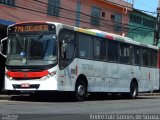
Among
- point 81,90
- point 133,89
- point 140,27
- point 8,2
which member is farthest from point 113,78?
point 140,27

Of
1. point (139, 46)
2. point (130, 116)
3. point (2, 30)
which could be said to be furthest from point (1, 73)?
point (130, 116)

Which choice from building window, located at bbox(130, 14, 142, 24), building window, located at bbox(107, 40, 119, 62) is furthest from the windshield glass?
building window, located at bbox(130, 14, 142, 24)

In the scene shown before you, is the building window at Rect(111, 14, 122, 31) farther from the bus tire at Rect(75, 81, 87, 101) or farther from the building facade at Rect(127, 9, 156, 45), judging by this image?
the bus tire at Rect(75, 81, 87, 101)

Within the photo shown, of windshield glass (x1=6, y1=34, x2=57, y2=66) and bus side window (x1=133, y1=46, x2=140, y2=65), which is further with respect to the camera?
bus side window (x1=133, y1=46, x2=140, y2=65)

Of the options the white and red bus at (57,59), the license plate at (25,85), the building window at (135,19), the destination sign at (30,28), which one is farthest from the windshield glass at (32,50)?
the building window at (135,19)

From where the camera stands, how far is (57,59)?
19.7 meters

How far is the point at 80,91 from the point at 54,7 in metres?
18.2

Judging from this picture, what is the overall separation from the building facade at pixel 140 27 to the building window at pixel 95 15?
5511mm

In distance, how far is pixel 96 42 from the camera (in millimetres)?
23047

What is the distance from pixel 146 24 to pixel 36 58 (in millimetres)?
34889

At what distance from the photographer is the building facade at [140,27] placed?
164ft

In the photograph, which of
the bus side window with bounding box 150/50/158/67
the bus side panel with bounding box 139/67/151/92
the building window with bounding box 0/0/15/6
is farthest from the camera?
the building window with bounding box 0/0/15/6

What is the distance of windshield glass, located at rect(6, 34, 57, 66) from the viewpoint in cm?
1972

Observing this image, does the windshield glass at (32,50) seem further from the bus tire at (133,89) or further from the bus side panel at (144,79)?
the bus side panel at (144,79)
